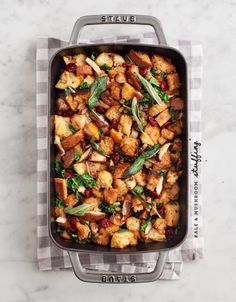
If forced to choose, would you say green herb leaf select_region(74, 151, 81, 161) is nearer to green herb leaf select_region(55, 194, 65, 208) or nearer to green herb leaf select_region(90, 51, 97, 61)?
green herb leaf select_region(55, 194, 65, 208)

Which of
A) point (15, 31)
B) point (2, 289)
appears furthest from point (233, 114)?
point (2, 289)

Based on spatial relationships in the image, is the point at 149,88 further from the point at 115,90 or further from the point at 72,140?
the point at 72,140

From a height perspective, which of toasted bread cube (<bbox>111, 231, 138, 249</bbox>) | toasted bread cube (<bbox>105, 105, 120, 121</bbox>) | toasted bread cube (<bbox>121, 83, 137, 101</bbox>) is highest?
toasted bread cube (<bbox>121, 83, 137, 101</bbox>)

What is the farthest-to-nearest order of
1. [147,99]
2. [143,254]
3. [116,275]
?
[143,254] < [147,99] < [116,275]

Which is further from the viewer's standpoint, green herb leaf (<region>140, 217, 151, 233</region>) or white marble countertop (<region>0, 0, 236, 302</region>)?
white marble countertop (<region>0, 0, 236, 302</region>)

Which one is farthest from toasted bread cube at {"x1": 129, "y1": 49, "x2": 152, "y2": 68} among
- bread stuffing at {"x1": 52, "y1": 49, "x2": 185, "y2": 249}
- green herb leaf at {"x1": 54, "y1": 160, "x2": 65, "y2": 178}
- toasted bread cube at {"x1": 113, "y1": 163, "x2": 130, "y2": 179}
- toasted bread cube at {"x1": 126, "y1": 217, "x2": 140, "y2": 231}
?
toasted bread cube at {"x1": 126, "y1": 217, "x2": 140, "y2": 231}

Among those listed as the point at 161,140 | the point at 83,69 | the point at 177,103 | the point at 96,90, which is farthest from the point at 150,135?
the point at 83,69

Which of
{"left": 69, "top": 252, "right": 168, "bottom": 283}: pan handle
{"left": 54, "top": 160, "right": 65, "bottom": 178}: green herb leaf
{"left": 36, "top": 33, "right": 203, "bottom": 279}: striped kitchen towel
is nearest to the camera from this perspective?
{"left": 69, "top": 252, "right": 168, "bottom": 283}: pan handle

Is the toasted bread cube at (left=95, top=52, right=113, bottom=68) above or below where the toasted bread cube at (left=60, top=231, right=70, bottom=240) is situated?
above

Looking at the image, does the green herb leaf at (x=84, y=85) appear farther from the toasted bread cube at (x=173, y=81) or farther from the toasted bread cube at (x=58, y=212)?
the toasted bread cube at (x=58, y=212)
